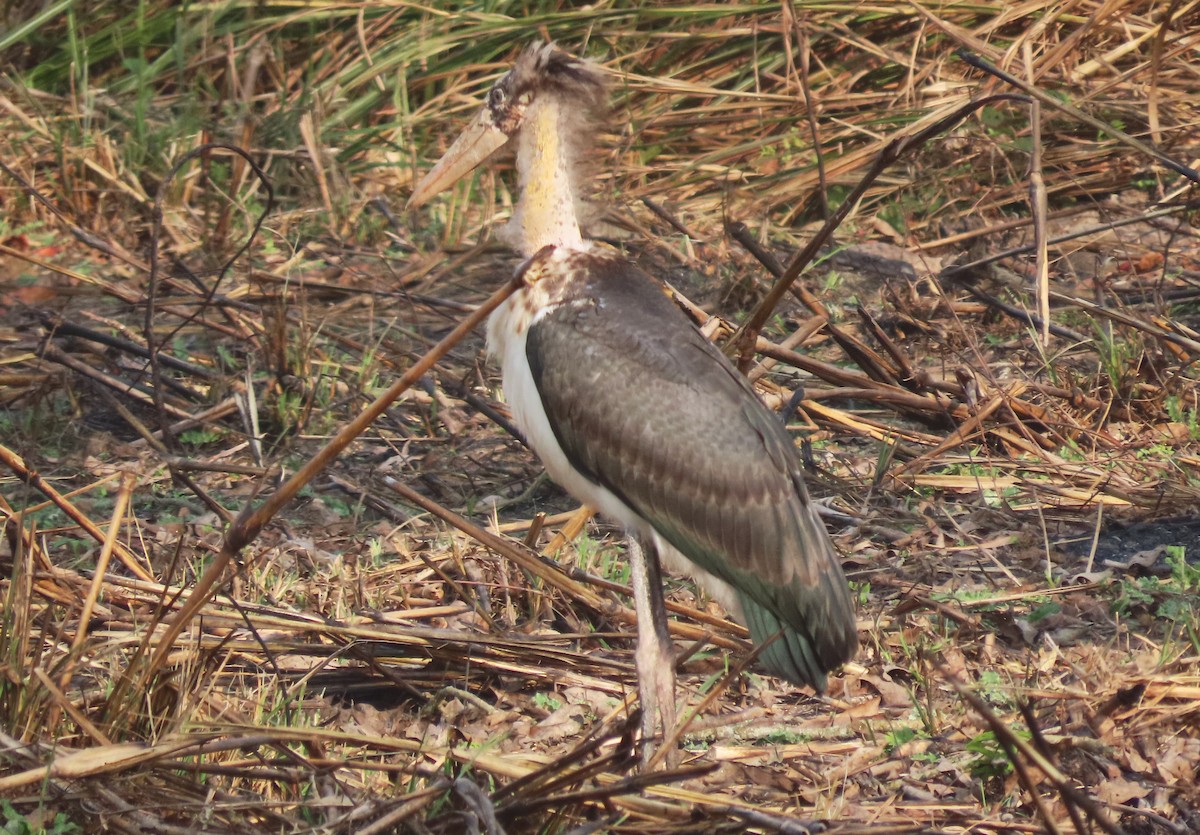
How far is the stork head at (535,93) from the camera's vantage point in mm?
3887

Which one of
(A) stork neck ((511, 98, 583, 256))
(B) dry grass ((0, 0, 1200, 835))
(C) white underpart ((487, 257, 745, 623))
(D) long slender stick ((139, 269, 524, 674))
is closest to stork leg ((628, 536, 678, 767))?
(B) dry grass ((0, 0, 1200, 835))

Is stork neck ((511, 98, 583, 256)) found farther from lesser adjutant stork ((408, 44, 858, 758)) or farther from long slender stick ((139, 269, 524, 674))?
long slender stick ((139, 269, 524, 674))

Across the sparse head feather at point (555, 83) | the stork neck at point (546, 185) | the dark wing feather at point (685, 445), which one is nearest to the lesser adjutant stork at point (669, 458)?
the dark wing feather at point (685, 445)

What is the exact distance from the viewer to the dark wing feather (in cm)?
345

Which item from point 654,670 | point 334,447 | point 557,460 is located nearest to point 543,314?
point 557,460

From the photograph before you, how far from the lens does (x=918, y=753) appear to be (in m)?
3.23

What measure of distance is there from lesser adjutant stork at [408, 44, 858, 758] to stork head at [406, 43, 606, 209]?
0.49 m

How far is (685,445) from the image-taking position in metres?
3.46

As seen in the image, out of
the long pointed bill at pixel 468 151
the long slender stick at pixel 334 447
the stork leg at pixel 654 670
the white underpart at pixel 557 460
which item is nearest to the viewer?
the long slender stick at pixel 334 447

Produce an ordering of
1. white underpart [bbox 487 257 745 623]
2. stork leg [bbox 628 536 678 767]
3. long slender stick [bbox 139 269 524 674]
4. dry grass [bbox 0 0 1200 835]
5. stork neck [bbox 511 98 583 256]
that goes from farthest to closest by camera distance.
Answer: stork neck [bbox 511 98 583 256]
white underpart [bbox 487 257 745 623]
stork leg [bbox 628 536 678 767]
dry grass [bbox 0 0 1200 835]
long slender stick [bbox 139 269 524 674]

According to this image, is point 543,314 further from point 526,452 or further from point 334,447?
point 526,452

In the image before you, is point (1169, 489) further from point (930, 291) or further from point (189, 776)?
point (189, 776)

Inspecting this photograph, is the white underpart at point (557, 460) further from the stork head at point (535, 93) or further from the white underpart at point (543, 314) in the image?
the stork head at point (535, 93)

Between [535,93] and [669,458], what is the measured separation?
1.09m
